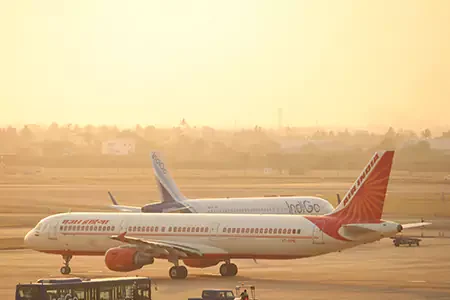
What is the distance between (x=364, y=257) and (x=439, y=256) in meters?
5.08

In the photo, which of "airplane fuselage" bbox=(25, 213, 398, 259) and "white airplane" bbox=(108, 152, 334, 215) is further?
"white airplane" bbox=(108, 152, 334, 215)

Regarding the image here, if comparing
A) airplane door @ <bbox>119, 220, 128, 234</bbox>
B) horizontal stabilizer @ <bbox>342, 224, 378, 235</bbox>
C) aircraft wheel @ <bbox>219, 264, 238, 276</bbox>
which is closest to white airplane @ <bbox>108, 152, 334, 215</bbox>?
aircraft wheel @ <bbox>219, 264, 238, 276</bbox>

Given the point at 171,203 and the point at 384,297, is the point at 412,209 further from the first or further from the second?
the point at 384,297

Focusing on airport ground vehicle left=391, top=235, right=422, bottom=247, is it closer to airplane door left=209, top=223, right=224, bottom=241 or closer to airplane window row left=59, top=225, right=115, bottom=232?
airplane door left=209, top=223, right=224, bottom=241

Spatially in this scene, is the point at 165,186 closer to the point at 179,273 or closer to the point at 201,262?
the point at 201,262

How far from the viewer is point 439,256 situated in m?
77.0

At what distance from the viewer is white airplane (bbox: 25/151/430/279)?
5866 centimetres

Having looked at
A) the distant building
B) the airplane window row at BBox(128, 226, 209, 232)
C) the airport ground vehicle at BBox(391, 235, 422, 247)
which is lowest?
the airplane window row at BBox(128, 226, 209, 232)

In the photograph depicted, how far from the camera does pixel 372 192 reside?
192ft

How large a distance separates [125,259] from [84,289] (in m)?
17.4

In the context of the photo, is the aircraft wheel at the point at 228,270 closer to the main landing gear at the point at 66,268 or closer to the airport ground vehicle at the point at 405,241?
the main landing gear at the point at 66,268

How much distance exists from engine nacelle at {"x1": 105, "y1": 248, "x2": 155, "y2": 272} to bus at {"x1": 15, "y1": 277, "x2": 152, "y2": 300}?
14786mm

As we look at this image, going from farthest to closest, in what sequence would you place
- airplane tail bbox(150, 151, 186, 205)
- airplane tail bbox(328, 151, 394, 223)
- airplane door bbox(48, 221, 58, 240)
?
airplane tail bbox(150, 151, 186, 205) < airplane door bbox(48, 221, 58, 240) < airplane tail bbox(328, 151, 394, 223)

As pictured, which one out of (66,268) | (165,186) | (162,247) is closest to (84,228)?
(66,268)
